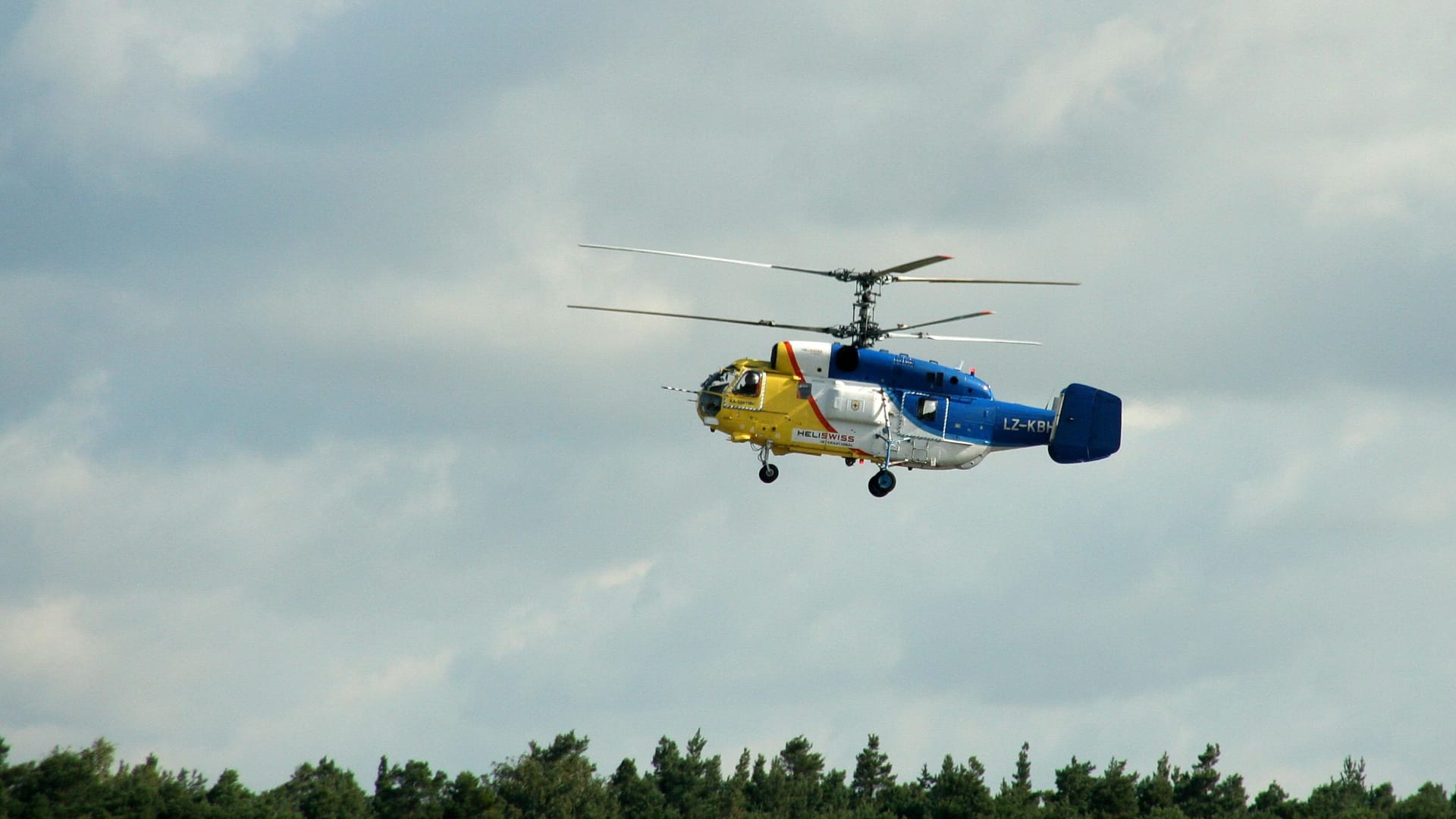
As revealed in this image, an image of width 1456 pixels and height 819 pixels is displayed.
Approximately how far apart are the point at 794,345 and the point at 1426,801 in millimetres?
75052

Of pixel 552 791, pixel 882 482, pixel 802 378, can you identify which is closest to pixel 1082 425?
pixel 882 482

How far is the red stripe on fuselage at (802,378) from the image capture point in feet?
243

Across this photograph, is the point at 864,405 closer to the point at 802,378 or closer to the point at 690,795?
the point at 802,378

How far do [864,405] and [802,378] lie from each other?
219 cm

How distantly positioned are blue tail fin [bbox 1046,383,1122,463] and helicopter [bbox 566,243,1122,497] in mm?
1120

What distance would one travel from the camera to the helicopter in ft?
242

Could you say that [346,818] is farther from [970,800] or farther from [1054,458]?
[1054,458]

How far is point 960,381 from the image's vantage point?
76.2m

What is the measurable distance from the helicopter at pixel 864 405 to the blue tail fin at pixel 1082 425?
112cm

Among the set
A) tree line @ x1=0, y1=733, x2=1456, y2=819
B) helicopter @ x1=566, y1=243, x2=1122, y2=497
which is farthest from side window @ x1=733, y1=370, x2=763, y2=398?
tree line @ x1=0, y1=733, x2=1456, y2=819

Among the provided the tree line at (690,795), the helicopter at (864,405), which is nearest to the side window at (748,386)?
the helicopter at (864,405)

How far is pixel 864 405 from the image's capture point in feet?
244

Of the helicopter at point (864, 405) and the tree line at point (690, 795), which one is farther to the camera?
the tree line at point (690, 795)

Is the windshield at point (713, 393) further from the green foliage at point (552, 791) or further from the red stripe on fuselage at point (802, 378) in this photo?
the green foliage at point (552, 791)
